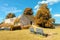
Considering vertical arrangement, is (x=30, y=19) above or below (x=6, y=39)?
above


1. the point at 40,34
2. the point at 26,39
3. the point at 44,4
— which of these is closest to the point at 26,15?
the point at 44,4

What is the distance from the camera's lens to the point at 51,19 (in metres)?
41.7

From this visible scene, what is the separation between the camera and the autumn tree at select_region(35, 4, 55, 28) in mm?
41688

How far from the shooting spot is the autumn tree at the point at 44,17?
4169 cm

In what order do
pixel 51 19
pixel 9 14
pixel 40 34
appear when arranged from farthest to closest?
pixel 9 14
pixel 51 19
pixel 40 34

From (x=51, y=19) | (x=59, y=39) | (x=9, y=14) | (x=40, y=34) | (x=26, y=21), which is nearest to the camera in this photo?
(x=59, y=39)

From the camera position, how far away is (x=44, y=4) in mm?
44219

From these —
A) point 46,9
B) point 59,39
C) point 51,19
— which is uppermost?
point 46,9

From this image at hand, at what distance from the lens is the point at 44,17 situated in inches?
1676

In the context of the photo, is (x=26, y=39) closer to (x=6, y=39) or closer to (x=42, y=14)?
(x=6, y=39)

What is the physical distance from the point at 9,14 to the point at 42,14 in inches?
1699

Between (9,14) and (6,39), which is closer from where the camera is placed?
(6,39)

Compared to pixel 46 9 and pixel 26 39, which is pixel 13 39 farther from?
pixel 46 9

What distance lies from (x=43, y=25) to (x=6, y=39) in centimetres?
2633
